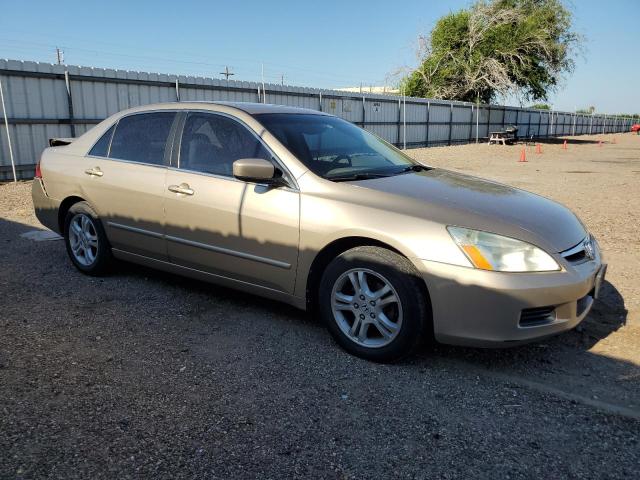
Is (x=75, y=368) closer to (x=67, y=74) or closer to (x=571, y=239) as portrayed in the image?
(x=571, y=239)

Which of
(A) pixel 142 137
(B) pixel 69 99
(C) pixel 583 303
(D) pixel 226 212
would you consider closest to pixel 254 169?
(D) pixel 226 212

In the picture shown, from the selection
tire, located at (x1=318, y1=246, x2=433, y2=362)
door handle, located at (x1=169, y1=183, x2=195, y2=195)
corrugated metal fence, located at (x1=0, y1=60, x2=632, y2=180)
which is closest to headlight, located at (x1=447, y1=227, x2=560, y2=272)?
tire, located at (x1=318, y1=246, x2=433, y2=362)

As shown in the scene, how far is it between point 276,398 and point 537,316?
4.97 feet

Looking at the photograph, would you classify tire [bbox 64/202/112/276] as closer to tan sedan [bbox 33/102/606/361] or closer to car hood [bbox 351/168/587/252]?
tan sedan [bbox 33/102/606/361]

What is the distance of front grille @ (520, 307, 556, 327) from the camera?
2.92 meters

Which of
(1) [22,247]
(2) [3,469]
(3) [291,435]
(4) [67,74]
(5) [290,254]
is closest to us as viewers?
(2) [3,469]

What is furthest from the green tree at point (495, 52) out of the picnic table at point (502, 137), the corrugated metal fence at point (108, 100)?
the corrugated metal fence at point (108, 100)

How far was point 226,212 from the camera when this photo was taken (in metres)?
3.77

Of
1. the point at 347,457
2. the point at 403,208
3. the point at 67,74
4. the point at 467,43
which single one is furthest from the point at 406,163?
the point at 467,43

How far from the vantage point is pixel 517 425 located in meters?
2.64

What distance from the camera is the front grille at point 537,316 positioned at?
9.57 feet

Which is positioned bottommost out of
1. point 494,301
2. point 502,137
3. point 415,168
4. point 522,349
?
point 522,349

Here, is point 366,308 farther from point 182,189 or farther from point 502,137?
point 502,137

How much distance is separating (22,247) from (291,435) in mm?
4963
